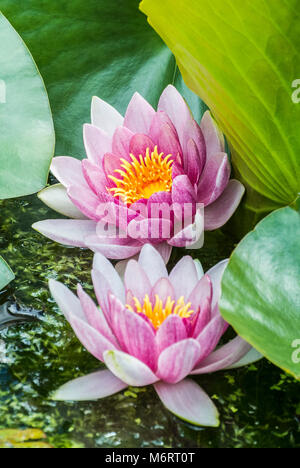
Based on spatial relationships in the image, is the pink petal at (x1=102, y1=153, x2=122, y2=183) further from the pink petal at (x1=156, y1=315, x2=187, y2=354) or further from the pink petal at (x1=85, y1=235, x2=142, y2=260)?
the pink petal at (x1=156, y1=315, x2=187, y2=354)

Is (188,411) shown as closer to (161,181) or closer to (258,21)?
(161,181)

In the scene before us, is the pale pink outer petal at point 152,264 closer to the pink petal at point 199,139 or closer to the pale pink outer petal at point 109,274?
the pale pink outer petal at point 109,274

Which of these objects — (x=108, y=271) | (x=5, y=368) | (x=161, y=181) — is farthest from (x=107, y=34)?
(x=5, y=368)

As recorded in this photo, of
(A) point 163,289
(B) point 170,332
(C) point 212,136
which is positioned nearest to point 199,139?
(C) point 212,136

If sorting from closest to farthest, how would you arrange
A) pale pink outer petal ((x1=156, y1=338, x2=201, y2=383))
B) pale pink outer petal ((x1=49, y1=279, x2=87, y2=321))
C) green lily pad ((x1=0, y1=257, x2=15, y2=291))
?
pale pink outer petal ((x1=156, y1=338, x2=201, y2=383)) < pale pink outer petal ((x1=49, y1=279, x2=87, y2=321)) < green lily pad ((x1=0, y1=257, x2=15, y2=291))

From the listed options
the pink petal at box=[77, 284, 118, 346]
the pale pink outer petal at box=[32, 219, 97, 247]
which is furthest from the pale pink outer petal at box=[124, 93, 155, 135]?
the pink petal at box=[77, 284, 118, 346]

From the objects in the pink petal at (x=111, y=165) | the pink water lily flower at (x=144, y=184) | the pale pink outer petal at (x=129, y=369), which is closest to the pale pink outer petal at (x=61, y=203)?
the pink water lily flower at (x=144, y=184)
